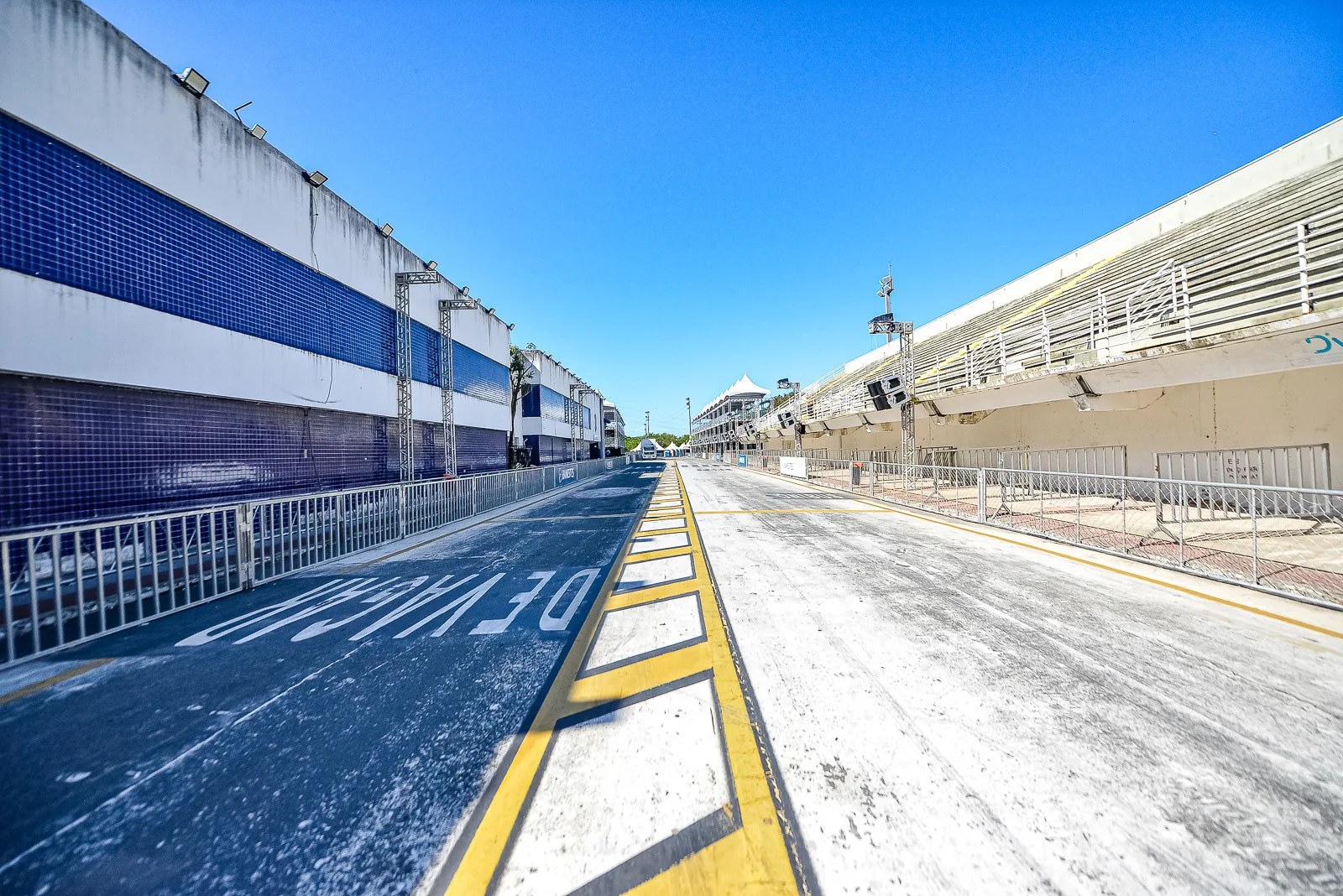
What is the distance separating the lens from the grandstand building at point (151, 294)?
6.64 meters

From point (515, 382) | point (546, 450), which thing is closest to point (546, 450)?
point (546, 450)

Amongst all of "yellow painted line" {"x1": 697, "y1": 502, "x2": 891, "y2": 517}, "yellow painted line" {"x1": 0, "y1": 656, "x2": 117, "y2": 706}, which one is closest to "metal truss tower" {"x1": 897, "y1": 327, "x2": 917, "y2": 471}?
"yellow painted line" {"x1": 697, "y1": 502, "x2": 891, "y2": 517}

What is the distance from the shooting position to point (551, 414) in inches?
1249

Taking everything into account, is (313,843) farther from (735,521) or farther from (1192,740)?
(735,521)

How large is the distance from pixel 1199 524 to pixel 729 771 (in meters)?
12.0

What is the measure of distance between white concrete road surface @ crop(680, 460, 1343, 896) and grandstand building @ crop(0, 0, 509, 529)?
1073 centimetres

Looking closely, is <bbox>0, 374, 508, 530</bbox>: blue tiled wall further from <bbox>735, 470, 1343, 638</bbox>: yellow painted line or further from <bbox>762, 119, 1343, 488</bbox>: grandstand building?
<bbox>762, 119, 1343, 488</bbox>: grandstand building

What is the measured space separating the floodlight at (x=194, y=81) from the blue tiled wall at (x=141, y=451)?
6.06 meters

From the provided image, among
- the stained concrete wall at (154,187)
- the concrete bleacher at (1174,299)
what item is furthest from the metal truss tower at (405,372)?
the concrete bleacher at (1174,299)

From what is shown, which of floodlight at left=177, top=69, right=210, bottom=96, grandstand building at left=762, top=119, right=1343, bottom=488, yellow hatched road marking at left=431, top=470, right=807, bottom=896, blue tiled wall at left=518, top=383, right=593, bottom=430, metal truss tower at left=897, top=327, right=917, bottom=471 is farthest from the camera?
blue tiled wall at left=518, top=383, right=593, bottom=430

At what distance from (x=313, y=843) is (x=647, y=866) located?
4.87 feet

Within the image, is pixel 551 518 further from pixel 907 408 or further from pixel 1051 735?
pixel 907 408

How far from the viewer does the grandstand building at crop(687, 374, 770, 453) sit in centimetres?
4688

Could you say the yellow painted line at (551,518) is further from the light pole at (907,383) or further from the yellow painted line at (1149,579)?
the light pole at (907,383)
